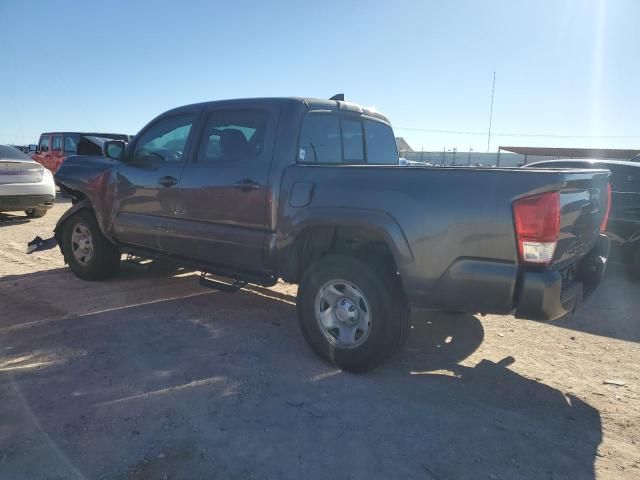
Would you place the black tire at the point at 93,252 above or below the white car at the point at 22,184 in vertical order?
below

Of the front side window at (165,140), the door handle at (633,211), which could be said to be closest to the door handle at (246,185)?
the front side window at (165,140)

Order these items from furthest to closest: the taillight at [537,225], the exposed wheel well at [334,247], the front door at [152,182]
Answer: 1. the front door at [152,182]
2. the exposed wheel well at [334,247]
3. the taillight at [537,225]

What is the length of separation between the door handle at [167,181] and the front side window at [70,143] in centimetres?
1291

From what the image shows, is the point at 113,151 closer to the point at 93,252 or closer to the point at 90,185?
the point at 90,185

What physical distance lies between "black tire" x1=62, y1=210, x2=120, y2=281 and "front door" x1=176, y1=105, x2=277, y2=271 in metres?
1.55

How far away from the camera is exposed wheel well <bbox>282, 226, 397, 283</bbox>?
3.54 m

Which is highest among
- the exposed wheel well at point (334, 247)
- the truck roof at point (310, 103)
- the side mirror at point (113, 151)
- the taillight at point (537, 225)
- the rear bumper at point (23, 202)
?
the truck roof at point (310, 103)

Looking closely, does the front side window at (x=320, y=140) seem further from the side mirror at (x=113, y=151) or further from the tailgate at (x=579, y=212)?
the side mirror at (x=113, y=151)

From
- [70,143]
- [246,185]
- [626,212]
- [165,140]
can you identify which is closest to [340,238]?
[246,185]

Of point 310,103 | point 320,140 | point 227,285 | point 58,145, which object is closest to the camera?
point 310,103

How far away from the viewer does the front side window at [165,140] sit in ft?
15.5

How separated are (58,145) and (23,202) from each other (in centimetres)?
739

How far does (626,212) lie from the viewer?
665 centimetres

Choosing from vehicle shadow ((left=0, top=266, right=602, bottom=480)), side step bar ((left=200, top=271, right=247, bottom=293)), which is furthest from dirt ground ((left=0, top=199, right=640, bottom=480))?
side step bar ((left=200, top=271, right=247, bottom=293))
